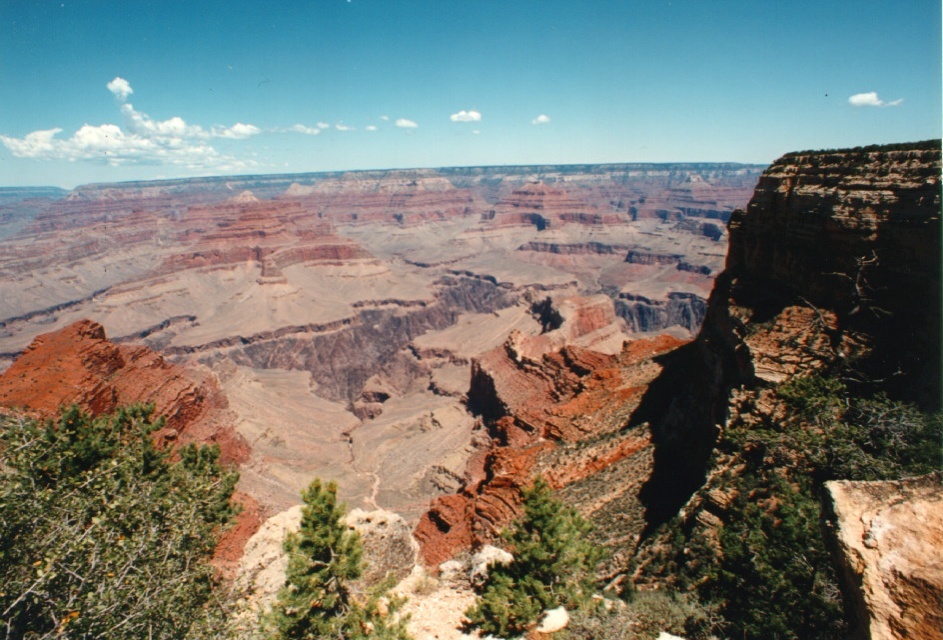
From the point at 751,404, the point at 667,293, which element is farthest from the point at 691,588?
the point at 667,293

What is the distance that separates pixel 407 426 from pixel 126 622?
5512cm

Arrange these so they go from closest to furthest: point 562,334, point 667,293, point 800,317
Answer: point 800,317
point 562,334
point 667,293

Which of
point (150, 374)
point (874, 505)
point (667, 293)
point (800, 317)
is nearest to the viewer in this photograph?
point (874, 505)

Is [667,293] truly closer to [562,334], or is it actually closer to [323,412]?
[562,334]

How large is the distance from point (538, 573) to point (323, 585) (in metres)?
6.79

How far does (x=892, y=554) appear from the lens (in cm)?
514

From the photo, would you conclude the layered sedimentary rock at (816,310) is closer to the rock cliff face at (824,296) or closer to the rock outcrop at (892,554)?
the rock cliff face at (824,296)

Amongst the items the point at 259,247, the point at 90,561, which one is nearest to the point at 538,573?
the point at 90,561

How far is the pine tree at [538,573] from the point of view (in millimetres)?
14867

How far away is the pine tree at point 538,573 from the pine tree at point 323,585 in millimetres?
2989

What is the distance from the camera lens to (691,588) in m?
15.1

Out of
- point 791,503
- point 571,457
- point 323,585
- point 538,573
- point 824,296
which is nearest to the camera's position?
point 791,503

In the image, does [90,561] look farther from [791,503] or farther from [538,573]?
[791,503]

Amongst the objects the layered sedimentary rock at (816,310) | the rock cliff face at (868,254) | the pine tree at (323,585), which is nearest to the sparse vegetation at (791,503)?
the layered sedimentary rock at (816,310)
